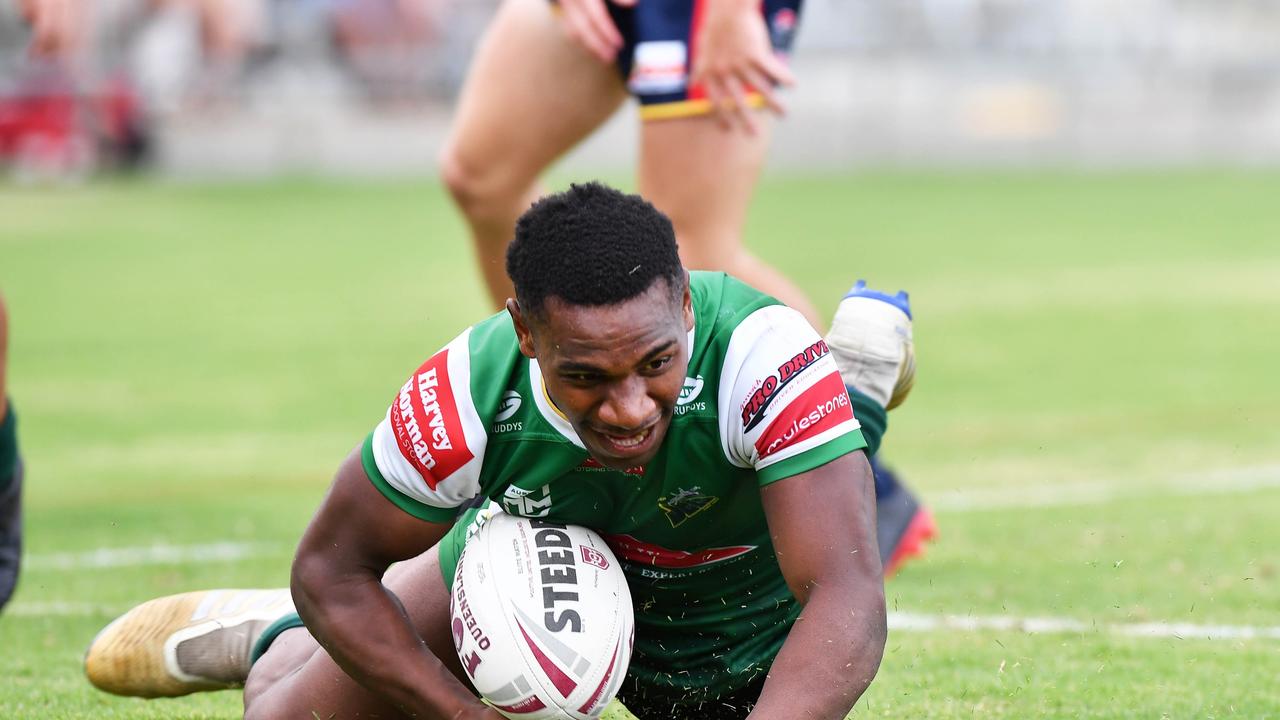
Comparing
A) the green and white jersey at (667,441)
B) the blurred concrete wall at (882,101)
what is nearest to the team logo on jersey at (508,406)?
the green and white jersey at (667,441)

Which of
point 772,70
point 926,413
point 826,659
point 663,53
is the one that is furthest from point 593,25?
point 926,413

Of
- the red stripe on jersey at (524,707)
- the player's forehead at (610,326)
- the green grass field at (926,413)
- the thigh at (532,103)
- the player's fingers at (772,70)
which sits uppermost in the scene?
the player's forehead at (610,326)

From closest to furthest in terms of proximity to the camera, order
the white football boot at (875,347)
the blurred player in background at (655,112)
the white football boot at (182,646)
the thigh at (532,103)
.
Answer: the white football boot at (875,347) → the white football boot at (182,646) → the blurred player in background at (655,112) → the thigh at (532,103)

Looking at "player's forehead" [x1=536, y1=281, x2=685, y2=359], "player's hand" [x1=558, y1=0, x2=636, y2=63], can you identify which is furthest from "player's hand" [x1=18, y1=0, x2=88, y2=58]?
"player's forehead" [x1=536, y1=281, x2=685, y2=359]

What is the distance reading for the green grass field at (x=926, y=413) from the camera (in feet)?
15.9

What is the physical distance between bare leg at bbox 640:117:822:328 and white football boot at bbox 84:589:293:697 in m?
1.69

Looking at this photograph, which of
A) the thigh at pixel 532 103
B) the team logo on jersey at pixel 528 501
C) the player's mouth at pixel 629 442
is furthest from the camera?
the thigh at pixel 532 103

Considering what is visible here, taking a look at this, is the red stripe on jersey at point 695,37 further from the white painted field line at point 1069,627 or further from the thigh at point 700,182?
the white painted field line at point 1069,627

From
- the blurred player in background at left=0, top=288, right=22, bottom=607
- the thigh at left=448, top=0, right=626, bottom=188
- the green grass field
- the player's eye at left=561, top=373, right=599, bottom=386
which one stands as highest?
the player's eye at left=561, top=373, right=599, bottom=386

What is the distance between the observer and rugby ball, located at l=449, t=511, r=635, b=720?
144 inches

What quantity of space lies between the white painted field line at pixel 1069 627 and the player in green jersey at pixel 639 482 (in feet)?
3.43

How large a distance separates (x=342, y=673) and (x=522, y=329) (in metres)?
1.00

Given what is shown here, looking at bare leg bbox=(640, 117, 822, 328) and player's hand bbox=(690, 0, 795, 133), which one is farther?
bare leg bbox=(640, 117, 822, 328)

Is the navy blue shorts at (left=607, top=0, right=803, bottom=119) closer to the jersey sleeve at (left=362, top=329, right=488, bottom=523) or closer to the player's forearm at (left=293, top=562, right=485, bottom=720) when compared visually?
the jersey sleeve at (left=362, top=329, right=488, bottom=523)
